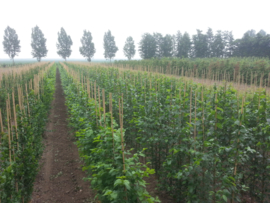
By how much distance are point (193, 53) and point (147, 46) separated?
13.0 metres

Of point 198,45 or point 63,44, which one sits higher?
point 63,44

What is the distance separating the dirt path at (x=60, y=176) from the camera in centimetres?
468

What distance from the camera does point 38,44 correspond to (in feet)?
242

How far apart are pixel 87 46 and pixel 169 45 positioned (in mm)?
36793

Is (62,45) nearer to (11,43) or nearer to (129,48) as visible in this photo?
(11,43)

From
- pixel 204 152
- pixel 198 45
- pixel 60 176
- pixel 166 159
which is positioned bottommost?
pixel 60 176

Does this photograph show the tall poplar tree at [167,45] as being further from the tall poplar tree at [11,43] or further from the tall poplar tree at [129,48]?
the tall poplar tree at [11,43]

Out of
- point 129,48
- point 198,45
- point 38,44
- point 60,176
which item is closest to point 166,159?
point 60,176

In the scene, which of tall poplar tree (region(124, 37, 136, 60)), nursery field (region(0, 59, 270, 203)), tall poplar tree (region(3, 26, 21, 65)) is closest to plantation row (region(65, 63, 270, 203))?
nursery field (region(0, 59, 270, 203))

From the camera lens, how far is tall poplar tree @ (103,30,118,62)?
70.7m

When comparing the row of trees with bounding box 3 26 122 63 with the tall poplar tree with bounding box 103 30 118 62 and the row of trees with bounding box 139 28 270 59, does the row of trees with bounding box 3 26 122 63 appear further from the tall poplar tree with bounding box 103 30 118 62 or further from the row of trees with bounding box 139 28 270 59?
the row of trees with bounding box 139 28 270 59

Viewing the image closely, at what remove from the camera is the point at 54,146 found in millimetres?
7621

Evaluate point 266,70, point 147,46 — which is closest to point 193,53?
point 147,46

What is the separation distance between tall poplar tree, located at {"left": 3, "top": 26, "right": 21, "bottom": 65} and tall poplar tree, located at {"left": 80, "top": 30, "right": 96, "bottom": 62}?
2184cm
